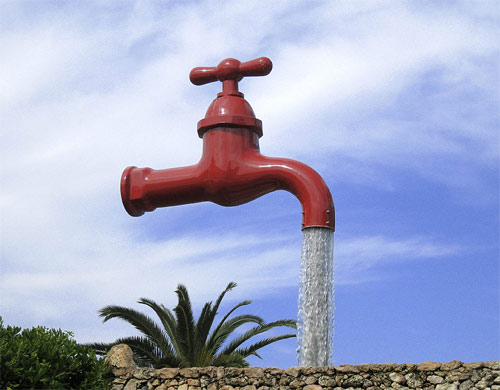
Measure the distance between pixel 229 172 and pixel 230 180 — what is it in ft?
0.26

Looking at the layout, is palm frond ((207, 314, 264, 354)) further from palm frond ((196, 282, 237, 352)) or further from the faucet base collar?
the faucet base collar

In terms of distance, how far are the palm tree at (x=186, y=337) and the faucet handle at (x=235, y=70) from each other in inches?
174

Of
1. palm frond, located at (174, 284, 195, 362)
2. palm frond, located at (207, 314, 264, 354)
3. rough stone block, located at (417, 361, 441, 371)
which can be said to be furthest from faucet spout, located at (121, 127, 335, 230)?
palm frond, located at (207, 314, 264, 354)

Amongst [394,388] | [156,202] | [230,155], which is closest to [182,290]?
[156,202]

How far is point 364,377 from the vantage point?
6637mm

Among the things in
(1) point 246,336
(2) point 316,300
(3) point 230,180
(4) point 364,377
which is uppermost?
(3) point 230,180

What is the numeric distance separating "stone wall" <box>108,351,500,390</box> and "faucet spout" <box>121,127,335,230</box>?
1319mm

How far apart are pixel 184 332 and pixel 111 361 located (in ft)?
12.9

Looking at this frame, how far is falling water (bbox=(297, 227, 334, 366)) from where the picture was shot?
652cm

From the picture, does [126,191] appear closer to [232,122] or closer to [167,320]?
[232,122]

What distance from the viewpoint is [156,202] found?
25.2 ft

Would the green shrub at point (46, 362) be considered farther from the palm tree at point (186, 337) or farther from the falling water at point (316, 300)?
the palm tree at point (186, 337)

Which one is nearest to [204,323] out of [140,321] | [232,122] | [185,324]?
[185,324]

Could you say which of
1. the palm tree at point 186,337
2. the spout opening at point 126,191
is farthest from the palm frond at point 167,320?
the spout opening at point 126,191
